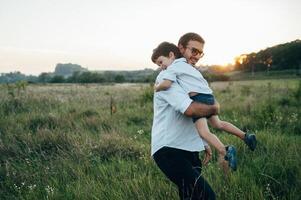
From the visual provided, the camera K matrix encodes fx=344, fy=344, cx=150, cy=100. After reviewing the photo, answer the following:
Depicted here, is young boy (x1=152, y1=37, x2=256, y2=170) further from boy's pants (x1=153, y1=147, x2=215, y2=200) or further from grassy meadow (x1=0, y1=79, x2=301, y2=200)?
grassy meadow (x1=0, y1=79, x2=301, y2=200)

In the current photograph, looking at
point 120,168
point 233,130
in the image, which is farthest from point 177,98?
point 120,168

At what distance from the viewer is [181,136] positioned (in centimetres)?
238

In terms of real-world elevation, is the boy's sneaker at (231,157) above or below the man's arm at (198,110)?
below

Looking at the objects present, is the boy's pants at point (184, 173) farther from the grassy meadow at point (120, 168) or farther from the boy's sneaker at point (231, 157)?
the grassy meadow at point (120, 168)

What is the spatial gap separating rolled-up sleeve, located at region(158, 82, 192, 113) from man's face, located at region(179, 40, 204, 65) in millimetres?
348

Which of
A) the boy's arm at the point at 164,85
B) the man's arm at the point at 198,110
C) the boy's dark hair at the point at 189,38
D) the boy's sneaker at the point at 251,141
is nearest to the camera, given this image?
the man's arm at the point at 198,110

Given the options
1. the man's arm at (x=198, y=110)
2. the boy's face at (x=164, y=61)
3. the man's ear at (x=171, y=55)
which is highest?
the man's ear at (x=171, y=55)

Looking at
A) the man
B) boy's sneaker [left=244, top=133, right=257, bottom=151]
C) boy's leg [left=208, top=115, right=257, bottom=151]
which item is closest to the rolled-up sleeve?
the man

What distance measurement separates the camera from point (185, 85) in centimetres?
231

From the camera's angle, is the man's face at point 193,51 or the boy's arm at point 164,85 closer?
the boy's arm at point 164,85

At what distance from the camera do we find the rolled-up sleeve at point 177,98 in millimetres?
2173

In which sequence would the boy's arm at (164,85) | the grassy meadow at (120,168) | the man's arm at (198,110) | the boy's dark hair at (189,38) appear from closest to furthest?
the man's arm at (198,110) → the boy's arm at (164,85) → the boy's dark hair at (189,38) → the grassy meadow at (120,168)

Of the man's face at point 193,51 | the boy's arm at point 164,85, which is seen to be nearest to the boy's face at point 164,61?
the man's face at point 193,51

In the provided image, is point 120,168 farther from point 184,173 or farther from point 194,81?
point 194,81
